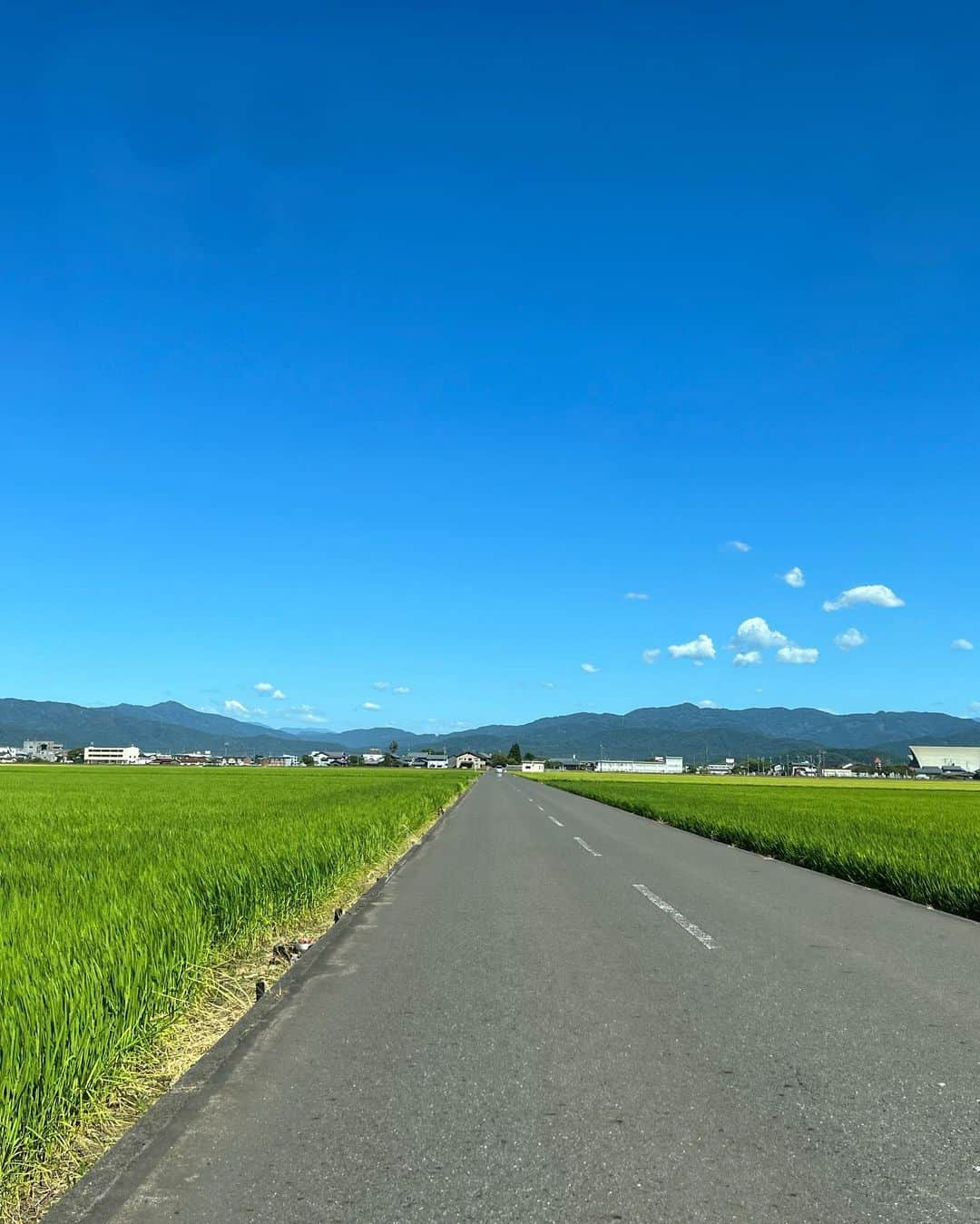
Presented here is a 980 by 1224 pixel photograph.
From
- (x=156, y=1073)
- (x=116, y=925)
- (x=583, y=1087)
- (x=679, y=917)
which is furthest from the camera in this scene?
(x=679, y=917)

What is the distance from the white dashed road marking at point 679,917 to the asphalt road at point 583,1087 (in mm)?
69

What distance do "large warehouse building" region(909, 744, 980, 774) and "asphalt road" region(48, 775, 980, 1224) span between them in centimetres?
19353

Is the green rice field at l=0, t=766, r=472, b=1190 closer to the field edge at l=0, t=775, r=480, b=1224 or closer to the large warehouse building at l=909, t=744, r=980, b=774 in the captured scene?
the field edge at l=0, t=775, r=480, b=1224

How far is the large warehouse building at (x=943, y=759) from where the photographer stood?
591 ft

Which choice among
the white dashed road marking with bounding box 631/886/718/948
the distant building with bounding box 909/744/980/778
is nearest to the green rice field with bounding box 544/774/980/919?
the white dashed road marking with bounding box 631/886/718/948

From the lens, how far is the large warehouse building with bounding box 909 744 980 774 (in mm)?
180000

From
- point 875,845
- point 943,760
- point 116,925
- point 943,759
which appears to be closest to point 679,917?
point 116,925

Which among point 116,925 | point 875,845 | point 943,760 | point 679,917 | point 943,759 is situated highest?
point 116,925

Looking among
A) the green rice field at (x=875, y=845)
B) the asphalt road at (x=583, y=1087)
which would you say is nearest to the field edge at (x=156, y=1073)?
the asphalt road at (x=583, y=1087)

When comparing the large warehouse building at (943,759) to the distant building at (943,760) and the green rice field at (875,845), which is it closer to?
the distant building at (943,760)

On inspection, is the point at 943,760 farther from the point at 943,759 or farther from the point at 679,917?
the point at 679,917

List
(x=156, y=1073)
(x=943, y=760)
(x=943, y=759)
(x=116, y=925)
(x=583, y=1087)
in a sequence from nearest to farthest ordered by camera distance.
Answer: (x=583, y=1087) → (x=156, y=1073) → (x=116, y=925) → (x=943, y=760) → (x=943, y=759)

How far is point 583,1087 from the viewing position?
4.10 m

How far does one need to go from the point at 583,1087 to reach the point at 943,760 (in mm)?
213940
